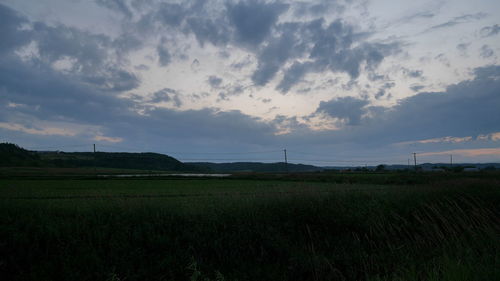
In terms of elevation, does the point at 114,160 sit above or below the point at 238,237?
above

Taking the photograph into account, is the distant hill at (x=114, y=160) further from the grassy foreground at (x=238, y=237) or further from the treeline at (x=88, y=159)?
the grassy foreground at (x=238, y=237)

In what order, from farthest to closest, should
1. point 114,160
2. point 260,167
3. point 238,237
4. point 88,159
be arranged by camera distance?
point 260,167 < point 114,160 < point 88,159 < point 238,237

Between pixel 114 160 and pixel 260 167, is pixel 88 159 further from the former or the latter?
pixel 260 167

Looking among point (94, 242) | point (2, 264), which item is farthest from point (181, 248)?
point (2, 264)

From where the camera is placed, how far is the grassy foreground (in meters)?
9.37

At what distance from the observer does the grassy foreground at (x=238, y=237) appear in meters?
9.37

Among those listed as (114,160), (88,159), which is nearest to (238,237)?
(88,159)

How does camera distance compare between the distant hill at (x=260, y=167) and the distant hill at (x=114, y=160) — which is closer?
the distant hill at (x=114, y=160)

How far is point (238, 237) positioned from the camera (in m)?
11.1

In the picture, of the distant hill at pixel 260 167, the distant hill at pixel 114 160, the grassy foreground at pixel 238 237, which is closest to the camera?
the grassy foreground at pixel 238 237

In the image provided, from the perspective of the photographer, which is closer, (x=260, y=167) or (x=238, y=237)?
(x=238, y=237)

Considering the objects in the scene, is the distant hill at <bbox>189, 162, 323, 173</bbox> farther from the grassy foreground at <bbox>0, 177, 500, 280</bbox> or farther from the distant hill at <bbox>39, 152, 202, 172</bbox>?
the grassy foreground at <bbox>0, 177, 500, 280</bbox>

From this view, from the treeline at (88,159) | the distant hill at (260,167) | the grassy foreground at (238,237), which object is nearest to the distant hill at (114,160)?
the treeline at (88,159)

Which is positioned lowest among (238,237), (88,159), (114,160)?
→ (238,237)
